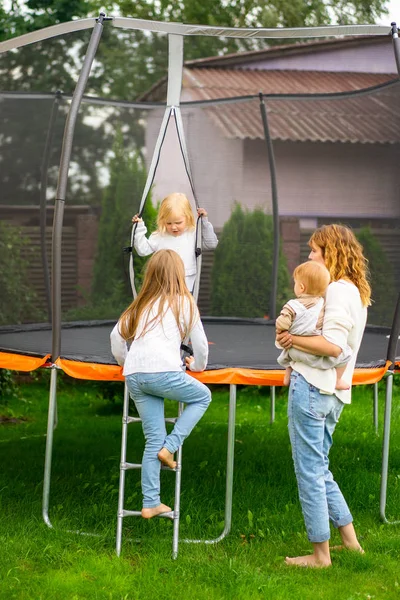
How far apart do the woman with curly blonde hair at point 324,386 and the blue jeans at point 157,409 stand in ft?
1.08

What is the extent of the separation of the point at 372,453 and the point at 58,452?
157 cm

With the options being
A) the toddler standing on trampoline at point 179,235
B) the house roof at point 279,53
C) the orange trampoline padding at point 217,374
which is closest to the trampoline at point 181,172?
the orange trampoline padding at point 217,374

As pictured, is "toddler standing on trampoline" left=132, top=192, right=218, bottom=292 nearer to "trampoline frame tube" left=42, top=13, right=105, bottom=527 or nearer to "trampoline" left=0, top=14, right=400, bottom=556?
"trampoline" left=0, top=14, right=400, bottom=556

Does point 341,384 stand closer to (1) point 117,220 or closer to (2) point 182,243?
(2) point 182,243

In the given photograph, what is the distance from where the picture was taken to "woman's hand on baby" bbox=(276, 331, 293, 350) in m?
2.78

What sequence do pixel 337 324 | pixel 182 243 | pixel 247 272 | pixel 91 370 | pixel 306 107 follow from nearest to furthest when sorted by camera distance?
pixel 337 324, pixel 91 370, pixel 182 243, pixel 306 107, pixel 247 272

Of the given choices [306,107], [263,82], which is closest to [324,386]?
[306,107]

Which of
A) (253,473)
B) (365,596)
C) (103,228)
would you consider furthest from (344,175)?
(365,596)

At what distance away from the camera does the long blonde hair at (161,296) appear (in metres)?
2.94

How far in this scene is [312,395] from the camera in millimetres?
2762

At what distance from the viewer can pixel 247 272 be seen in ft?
19.4

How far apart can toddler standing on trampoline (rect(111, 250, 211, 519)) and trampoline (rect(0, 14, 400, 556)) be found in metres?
0.28

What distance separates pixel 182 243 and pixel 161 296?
93 centimetres

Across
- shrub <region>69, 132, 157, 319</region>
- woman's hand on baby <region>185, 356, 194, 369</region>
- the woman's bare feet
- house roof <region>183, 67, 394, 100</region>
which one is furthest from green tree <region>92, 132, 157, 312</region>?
the woman's bare feet
